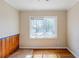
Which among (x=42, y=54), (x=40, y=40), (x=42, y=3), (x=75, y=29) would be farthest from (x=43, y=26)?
(x=75, y=29)

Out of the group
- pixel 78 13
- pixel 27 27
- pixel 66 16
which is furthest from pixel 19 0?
pixel 66 16

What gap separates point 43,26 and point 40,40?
79cm

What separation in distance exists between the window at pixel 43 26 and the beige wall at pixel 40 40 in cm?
23

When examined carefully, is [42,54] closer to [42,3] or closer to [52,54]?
[52,54]

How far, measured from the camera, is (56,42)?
22.3 feet

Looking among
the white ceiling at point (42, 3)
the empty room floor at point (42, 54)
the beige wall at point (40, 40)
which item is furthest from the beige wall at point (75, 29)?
the beige wall at point (40, 40)

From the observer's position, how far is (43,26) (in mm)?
7059

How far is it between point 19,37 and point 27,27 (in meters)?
0.67

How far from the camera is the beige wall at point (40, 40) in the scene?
6.77 meters

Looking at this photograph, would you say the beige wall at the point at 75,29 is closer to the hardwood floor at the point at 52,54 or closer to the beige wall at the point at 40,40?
the hardwood floor at the point at 52,54

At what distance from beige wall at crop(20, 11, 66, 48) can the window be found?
228mm

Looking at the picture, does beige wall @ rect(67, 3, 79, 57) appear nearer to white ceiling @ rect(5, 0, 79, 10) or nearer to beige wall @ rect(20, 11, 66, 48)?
white ceiling @ rect(5, 0, 79, 10)

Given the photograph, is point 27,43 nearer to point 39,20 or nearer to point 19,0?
point 39,20

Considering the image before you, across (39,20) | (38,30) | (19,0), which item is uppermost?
(19,0)
